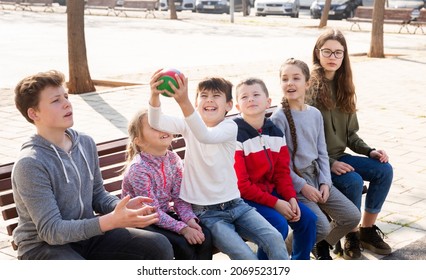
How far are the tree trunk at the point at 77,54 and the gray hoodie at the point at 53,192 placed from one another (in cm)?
867

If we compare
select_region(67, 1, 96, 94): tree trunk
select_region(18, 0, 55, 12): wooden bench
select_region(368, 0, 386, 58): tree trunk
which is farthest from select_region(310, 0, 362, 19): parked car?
select_region(67, 1, 96, 94): tree trunk

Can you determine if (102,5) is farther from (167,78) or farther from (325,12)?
(167,78)

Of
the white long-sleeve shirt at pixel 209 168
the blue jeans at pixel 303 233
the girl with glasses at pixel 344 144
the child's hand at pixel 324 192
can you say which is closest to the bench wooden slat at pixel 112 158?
the white long-sleeve shirt at pixel 209 168

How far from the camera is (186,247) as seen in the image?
3803 mm

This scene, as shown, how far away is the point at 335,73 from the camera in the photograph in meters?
5.09

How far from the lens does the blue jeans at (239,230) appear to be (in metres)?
3.86

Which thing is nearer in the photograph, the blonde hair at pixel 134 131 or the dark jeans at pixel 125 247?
the dark jeans at pixel 125 247

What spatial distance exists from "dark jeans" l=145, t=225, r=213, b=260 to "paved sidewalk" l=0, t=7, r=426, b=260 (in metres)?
1.07

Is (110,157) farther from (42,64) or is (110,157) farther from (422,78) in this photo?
(42,64)

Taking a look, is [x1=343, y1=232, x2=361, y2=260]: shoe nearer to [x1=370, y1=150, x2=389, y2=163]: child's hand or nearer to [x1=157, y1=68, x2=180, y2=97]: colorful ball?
[x1=370, y1=150, x2=389, y2=163]: child's hand

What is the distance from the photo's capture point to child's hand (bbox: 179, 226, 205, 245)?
3.83 metres

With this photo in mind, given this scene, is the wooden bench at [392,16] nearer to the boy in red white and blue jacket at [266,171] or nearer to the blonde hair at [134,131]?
the boy in red white and blue jacket at [266,171]

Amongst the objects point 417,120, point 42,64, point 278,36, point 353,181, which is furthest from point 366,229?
point 278,36
